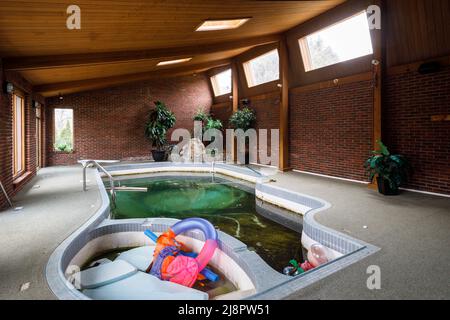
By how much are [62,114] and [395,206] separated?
10.8 meters

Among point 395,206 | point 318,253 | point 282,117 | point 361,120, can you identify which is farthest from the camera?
point 282,117

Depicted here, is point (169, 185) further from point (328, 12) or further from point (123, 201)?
point (328, 12)

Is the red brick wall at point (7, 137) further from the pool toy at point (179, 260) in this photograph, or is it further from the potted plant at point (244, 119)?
the potted plant at point (244, 119)

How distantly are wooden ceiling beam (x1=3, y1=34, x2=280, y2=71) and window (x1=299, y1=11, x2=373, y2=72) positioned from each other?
150 cm

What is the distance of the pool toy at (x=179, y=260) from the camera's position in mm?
3029

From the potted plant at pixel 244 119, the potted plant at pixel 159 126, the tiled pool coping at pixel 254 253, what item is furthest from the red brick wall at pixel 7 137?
the potted plant at pixel 244 119

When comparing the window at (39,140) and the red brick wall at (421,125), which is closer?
the red brick wall at (421,125)

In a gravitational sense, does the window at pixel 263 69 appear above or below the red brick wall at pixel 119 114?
above

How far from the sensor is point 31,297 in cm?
202

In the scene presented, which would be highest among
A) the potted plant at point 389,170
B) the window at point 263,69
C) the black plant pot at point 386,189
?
the window at point 263,69

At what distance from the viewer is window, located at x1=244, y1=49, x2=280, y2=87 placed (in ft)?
30.4

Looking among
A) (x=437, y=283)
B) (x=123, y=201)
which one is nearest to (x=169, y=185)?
(x=123, y=201)

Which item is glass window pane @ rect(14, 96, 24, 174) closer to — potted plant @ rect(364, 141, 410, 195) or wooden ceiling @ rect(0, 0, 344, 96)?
wooden ceiling @ rect(0, 0, 344, 96)

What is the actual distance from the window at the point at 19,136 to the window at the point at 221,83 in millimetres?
7540
